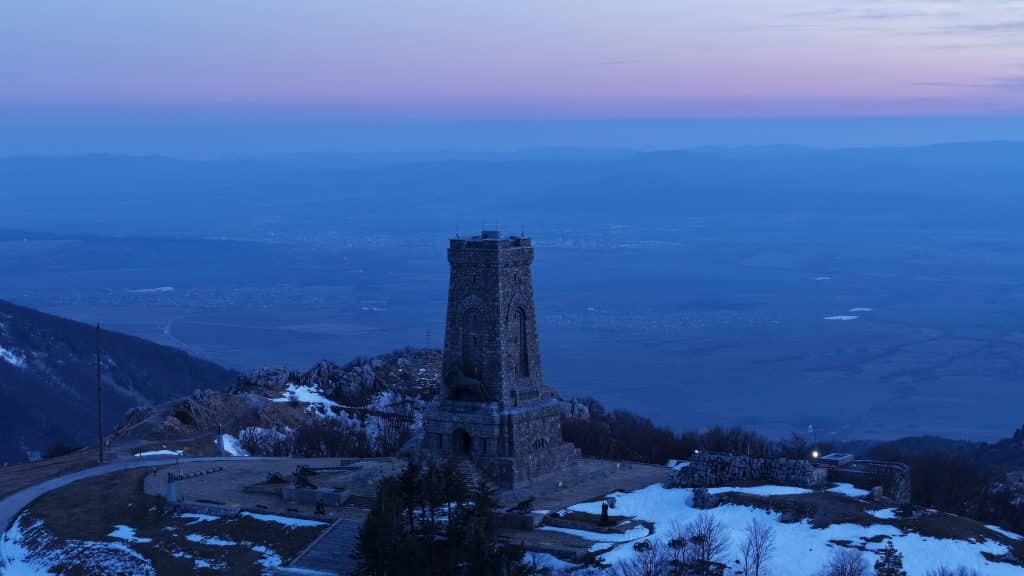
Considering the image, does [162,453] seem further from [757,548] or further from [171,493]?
[757,548]

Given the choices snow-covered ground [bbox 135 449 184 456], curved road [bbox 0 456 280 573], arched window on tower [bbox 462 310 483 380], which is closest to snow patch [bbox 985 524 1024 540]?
arched window on tower [bbox 462 310 483 380]

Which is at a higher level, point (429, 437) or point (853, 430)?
point (429, 437)

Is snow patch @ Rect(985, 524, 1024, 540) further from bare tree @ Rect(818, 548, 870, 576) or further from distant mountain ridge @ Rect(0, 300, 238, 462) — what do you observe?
distant mountain ridge @ Rect(0, 300, 238, 462)

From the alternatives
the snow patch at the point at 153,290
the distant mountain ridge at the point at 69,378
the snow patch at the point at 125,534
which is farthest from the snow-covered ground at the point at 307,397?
the snow patch at the point at 153,290

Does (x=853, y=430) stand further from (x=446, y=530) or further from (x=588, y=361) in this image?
(x=446, y=530)

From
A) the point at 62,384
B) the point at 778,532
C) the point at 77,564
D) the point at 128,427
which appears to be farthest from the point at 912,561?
the point at 62,384

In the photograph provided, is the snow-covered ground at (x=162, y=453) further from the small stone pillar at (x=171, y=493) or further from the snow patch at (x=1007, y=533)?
the snow patch at (x=1007, y=533)

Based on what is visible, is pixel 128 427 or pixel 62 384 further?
pixel 62 384
